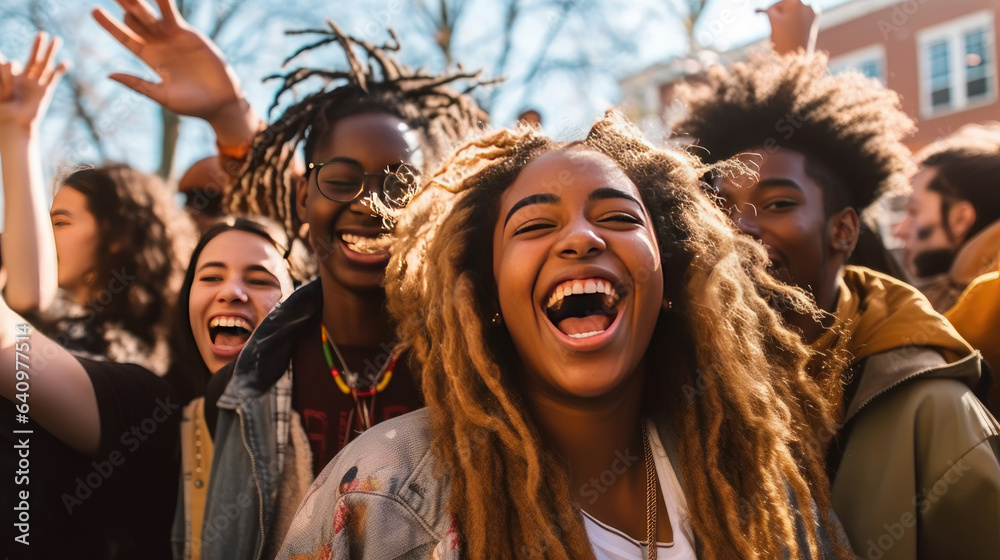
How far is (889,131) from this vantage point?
294 centimetres

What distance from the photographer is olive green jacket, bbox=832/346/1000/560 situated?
198 cm

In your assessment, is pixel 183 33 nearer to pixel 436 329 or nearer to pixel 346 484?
pixel 436 329

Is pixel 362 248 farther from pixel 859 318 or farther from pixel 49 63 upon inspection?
pixel 859 318

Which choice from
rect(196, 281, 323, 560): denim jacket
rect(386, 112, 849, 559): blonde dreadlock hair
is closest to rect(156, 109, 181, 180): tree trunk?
→ rect(196, 281, 323, 560): denim jacket

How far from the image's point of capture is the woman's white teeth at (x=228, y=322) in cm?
261

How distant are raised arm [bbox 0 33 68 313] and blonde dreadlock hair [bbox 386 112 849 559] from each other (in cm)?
114

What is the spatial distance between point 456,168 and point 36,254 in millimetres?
1368

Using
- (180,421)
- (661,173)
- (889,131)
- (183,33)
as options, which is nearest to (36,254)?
(180,421)

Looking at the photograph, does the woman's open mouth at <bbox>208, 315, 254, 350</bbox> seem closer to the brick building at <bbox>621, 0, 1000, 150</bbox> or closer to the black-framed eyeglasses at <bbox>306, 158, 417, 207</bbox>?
the black-framed eyeglasses at <bbox>306, 158, 417, 207</bbox>

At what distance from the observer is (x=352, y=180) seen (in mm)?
2592

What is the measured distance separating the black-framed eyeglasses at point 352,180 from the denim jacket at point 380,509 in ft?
3.22

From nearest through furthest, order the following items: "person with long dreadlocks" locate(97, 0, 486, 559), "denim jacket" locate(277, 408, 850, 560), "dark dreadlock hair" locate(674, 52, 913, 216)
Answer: "denim jacket" locate(277, 408, 850, 560), "person with long dreadlocks" locate(97, 0, 486, 559), "dark dreadlock hair" locate(674, 52, 913, 216)

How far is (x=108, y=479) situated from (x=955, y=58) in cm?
2005

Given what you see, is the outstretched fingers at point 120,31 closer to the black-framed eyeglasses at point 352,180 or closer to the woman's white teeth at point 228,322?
the black-framed eyeglasses at point 352,180
